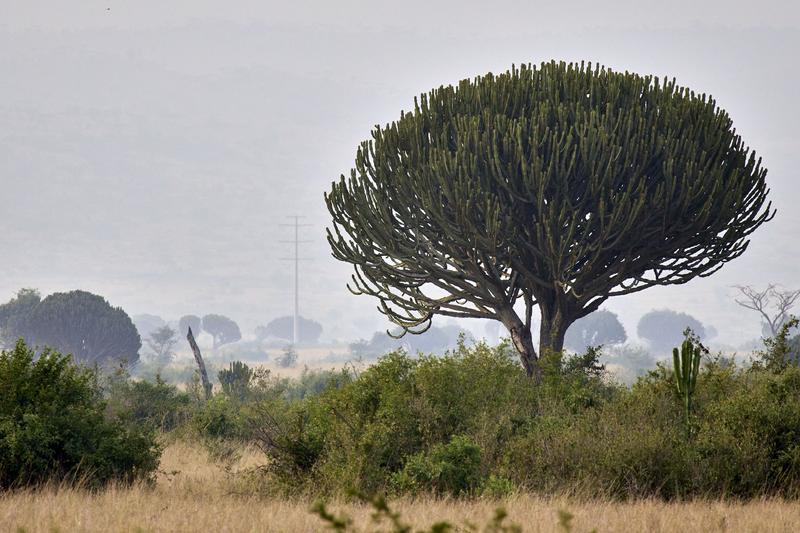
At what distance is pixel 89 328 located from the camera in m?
66.2

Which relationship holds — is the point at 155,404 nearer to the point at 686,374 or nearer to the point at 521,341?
the point at 521,341

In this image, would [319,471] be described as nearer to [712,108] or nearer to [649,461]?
[649,461]

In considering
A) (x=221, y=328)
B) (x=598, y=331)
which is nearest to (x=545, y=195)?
(x=598, y=331)

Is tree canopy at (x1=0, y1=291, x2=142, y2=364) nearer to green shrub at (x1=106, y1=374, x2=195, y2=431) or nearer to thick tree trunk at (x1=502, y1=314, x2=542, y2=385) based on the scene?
green shrub at (x1=106, y1=374, x2=195, y2=431)

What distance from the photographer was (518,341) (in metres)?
20.6

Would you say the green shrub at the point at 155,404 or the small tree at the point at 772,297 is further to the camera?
the small tree at the point at 772,297

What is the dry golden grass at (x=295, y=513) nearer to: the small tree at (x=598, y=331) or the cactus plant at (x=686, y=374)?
the cactus plant at (x=686, y=374)

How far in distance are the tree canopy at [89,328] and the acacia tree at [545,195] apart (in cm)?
4849

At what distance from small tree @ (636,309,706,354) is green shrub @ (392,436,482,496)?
465 feet

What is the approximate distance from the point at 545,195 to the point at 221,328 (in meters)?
128

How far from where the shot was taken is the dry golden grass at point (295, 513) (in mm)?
8844

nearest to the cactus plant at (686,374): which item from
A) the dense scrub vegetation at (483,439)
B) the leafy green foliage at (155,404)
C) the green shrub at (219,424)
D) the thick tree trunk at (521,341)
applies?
the dense scrub vegetation at (483,439)

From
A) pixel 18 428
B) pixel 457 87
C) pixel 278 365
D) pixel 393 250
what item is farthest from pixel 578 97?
pixel 278 365

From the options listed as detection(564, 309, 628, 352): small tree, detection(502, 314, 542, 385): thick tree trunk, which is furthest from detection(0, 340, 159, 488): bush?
detection(564, 309, 628, 352): small tree
